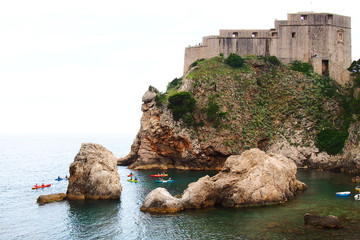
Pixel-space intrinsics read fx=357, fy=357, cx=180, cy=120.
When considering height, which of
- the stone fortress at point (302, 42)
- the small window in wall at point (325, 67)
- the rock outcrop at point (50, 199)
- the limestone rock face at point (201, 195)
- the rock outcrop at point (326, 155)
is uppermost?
the stone fortress at point (302, 42)

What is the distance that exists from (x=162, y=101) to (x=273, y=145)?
66.9 ft

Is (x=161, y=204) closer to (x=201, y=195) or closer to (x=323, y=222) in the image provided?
(x=201, y=195)

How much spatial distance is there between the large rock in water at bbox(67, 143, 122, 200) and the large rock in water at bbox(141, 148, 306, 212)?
6358mm

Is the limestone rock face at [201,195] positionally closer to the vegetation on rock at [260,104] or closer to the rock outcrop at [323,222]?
the rock outcrop at [323,222]

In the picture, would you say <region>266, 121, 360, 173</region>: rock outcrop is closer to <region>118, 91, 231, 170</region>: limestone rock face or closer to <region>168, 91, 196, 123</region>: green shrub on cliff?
<region>118, 91, 231, 170</region>: limestone rock face

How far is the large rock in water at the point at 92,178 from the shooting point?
37.7 m

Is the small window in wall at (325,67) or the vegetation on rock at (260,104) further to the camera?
the small window in wall at (325,67)

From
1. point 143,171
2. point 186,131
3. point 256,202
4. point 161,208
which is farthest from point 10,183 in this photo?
point 256,202

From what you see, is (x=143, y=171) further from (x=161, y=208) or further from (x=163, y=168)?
(x=161, y=208)

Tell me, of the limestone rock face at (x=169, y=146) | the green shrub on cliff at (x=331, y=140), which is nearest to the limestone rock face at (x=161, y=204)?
the limestone rock face at (x=169, y=146)

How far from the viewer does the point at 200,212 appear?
1244 inches

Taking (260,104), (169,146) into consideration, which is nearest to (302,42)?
(260,104)

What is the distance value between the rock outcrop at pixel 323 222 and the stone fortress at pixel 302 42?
1720 inches

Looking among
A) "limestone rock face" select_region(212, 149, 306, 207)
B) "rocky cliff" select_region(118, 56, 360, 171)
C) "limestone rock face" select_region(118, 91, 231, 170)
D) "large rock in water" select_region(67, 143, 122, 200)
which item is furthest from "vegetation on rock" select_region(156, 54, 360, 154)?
"large rock in water" select_region(67, 143, 122, 200)
